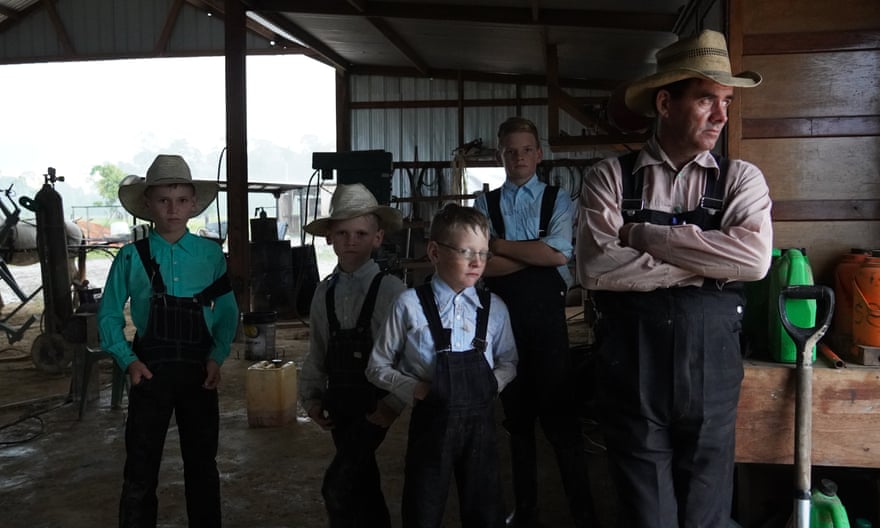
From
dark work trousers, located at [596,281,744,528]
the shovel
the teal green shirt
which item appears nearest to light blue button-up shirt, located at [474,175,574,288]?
dark work trousers, located at [596,281,744,528]

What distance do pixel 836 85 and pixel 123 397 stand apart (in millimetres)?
5461

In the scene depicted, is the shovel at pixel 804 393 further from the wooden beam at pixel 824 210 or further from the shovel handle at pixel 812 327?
the wooden beam at pixel 824 210

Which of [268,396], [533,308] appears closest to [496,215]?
[533,308]

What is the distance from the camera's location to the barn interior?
2713 millimetres

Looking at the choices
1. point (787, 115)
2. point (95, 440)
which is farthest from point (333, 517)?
point (95, 440)

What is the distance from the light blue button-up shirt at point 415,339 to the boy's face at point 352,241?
0.35 metres

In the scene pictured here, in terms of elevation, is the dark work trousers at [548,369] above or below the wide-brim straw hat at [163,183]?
below

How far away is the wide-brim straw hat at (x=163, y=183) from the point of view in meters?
2.69

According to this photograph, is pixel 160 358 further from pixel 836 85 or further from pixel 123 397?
pixel 123 397

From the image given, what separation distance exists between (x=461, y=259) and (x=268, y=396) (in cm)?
322

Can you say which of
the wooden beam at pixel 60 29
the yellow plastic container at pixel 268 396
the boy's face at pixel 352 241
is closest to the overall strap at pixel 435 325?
the boy's face at pixel 352 241

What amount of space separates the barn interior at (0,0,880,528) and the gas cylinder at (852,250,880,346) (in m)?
0.07

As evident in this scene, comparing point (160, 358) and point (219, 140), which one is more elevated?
point (219, 140)

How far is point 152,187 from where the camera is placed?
2.74 meters
